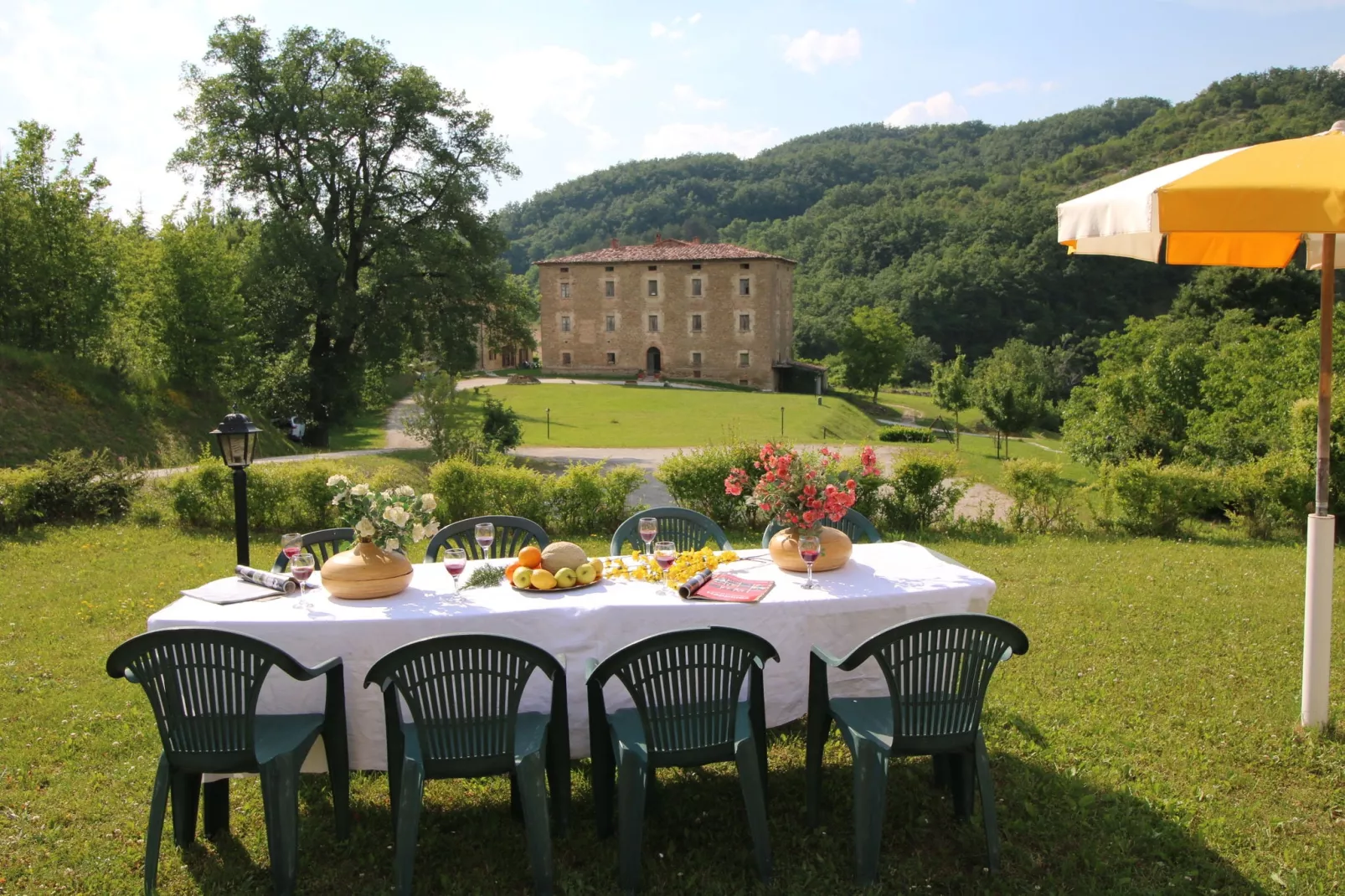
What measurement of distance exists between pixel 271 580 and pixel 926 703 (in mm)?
2688

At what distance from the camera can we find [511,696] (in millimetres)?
3039

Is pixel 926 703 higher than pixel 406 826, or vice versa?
pixel 926 703

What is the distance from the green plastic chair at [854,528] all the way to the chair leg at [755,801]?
170cm

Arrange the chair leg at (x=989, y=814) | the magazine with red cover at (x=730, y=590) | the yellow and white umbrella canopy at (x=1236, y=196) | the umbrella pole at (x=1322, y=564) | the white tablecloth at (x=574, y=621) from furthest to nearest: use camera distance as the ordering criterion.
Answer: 1. the umbrella pole at (x=1322, y=564)
2. the magazine with red cover at (x=730, y=590)
3. the white tablecloth at (x=574, y=621)
4. the yellow and white umbrella canopy at (x=1236, y=196)
5. the chair leg at (x=989, y=814)

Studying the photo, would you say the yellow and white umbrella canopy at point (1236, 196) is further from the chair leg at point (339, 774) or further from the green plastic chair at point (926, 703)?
the chair leg at point (339, 774)

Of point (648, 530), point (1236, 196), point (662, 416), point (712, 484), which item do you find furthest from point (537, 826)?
point (662, 416)

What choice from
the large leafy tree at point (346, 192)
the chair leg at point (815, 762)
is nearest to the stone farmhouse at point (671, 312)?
the large leafy tree at point (346, 192)

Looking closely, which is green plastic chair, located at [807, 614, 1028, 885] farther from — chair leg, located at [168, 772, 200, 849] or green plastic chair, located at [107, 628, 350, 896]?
chair leg, located at [168, 772, 200, 849]

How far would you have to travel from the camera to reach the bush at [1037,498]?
32.2ft

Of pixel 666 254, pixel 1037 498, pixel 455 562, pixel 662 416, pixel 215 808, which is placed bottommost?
pixel 662 416

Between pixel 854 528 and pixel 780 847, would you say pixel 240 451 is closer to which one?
pixel 854 528

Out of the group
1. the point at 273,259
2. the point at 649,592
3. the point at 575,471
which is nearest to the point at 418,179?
the point at 273,259

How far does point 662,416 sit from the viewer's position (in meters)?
34.1

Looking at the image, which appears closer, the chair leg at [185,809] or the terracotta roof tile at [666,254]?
the chair leg at [185,809]
